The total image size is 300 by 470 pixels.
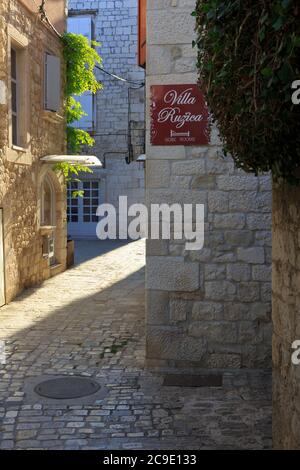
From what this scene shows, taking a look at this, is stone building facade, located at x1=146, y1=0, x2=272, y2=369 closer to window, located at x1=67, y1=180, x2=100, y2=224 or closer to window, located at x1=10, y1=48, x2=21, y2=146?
window, located at x1=10, y1=48, x2=21, y2=146

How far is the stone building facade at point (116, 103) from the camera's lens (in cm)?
1873

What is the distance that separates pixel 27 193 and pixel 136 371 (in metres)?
4.90

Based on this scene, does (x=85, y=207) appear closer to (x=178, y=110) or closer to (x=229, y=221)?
(x=178, y=110)

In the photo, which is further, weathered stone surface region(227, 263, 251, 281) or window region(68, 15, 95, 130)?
window region(68, 15, 95, 130)

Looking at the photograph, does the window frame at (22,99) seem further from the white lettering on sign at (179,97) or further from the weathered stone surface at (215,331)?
the weathered stone surface at (215,331)

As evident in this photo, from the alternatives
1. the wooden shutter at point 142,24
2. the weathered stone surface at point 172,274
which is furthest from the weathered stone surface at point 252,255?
the wooden shutter at point 142,24

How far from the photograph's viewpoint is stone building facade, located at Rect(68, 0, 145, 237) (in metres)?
18.7

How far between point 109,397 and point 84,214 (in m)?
14.8

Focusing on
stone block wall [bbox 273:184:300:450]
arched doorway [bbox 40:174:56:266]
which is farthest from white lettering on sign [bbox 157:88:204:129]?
arched doorway [bbox 40:174:56:266]

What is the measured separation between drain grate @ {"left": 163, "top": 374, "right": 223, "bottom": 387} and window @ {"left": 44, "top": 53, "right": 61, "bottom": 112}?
6444mm

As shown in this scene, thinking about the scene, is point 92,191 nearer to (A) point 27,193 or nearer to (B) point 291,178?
(A) point 27,193

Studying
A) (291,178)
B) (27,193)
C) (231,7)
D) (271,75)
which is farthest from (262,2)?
(27,193)
